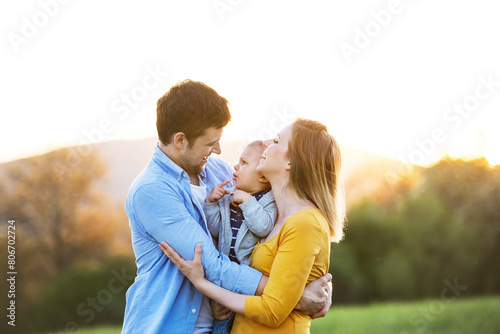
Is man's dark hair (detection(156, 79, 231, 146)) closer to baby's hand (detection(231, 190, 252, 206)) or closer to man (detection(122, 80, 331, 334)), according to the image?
man (detection(122, 80, 331, 334))

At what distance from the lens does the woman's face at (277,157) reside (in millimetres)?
2439

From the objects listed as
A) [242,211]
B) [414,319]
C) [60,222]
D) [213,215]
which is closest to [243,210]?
[242,211]

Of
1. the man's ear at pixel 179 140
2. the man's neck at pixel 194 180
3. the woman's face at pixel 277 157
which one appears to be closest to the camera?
the woman's face at pixel 277 157

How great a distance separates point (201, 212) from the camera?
2.47m

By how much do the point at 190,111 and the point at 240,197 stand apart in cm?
45

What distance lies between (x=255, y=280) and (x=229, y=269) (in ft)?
0.39

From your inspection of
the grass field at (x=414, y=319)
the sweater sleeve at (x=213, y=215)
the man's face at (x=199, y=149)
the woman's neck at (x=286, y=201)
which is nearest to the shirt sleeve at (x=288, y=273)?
the woman's neck at (x=286, y=201)

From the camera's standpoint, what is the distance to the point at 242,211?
247 cm

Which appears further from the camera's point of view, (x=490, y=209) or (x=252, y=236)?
(x=490, y=209)

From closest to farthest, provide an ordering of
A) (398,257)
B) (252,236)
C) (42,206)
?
(252,236)
(42,206)
(398,257)

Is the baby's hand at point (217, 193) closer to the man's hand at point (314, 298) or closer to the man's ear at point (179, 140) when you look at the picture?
the man's ear at point (179, 140)

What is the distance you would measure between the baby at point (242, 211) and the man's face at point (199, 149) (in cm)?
15

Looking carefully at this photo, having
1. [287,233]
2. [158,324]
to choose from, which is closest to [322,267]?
[287,233]

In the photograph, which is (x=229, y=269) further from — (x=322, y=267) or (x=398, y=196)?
(x=398, y=196)
